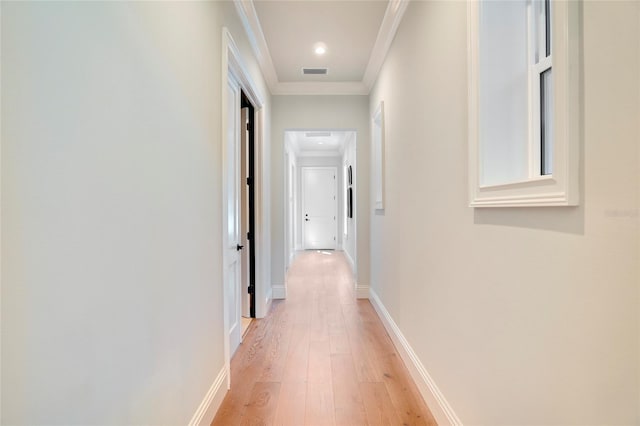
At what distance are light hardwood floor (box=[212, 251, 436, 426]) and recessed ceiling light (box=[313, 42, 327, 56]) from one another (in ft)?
8.81

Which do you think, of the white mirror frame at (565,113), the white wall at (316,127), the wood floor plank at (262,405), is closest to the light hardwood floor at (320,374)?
the wood floor plank at (262,405)

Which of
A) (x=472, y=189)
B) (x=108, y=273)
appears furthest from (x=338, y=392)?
(x=108, y=273)

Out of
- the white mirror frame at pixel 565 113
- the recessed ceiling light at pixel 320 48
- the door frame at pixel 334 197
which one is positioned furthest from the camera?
the door frame at pixel 334 197

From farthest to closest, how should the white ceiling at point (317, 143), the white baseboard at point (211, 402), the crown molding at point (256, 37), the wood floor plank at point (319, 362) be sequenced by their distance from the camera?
the white ceiling at point (317, 143) → the crown molding at point (256, 37) → the wood floor plank at point (319, 362) → the white baseboard at point (211, 402)

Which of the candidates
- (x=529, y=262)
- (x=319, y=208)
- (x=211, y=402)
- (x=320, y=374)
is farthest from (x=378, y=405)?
(x=319, y=208)

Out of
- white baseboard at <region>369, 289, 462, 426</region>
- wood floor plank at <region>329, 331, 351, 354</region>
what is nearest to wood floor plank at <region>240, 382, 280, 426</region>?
wood floor plank at <region>329, 331, 351, 354</region>

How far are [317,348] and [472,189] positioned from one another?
6.03ft

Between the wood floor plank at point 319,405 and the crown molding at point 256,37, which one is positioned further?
the crown molding at point 256,37

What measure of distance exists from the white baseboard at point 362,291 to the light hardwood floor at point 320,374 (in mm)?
326

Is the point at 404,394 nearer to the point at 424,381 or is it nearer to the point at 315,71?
the point at 424,381

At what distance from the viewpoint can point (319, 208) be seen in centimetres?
870

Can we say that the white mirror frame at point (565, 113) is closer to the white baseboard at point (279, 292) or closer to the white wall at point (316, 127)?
the white wall at point (316, 127)

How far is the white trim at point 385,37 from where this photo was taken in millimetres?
2334

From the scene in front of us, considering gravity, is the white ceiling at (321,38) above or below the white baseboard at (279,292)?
above
